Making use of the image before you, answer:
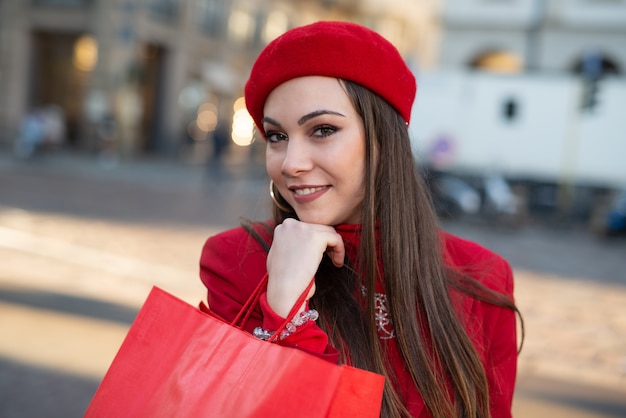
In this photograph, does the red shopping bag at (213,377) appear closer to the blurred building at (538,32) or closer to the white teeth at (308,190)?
the white teeth at (308,190)

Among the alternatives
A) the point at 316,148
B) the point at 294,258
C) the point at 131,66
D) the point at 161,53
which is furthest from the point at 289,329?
the point at 161,53

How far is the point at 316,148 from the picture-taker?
168 cm

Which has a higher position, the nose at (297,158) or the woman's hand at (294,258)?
the nose at (297,158)

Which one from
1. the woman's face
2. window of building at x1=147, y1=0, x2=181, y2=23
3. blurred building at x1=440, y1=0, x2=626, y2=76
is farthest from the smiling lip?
window of building at x1=147, y1=0, x2=181, y2=23

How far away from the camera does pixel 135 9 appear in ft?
74.5

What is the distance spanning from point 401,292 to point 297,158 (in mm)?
424

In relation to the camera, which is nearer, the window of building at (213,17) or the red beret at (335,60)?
the red beret at (335,60)

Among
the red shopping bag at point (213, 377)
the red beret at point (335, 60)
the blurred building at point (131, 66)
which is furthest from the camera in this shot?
the blurred building at point (131, 66)

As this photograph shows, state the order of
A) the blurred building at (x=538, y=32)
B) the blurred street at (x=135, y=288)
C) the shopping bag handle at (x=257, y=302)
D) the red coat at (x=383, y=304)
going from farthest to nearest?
the blurred building at (x=538, y=32), the blurred street at (x=135, y=288), the red coat at (x=383, y=304), the shopping bag handle at (x=257, y=302)

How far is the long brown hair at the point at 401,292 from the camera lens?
1.65 meters

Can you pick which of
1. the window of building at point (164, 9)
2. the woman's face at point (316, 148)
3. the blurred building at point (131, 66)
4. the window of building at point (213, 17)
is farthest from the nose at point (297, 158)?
the window of building at point (213, 17)

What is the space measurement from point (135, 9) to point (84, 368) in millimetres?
20464

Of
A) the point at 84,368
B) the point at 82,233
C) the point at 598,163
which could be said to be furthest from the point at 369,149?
the point at 598,163

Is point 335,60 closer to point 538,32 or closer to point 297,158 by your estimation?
point 297,158
